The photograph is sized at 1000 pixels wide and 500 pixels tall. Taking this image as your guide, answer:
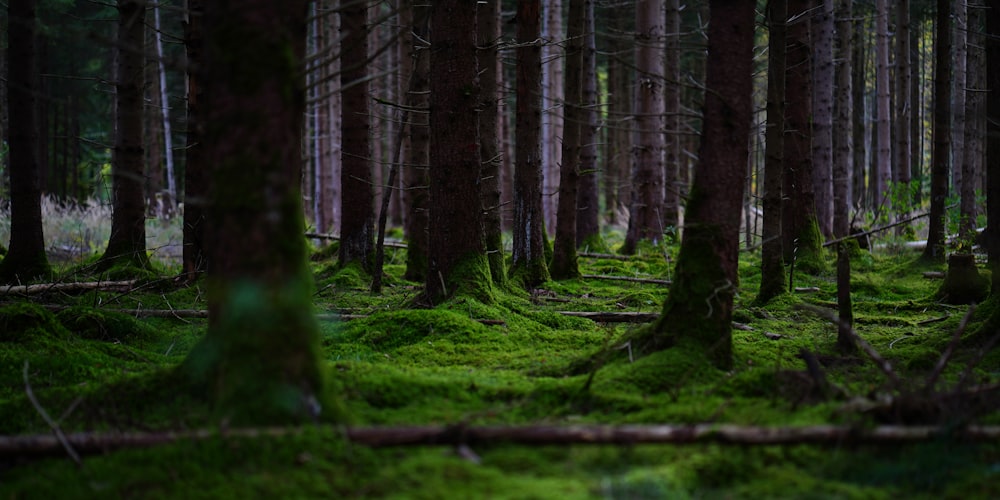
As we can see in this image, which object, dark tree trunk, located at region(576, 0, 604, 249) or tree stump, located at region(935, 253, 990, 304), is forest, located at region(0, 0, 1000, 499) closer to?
tree stump, located at region(935, 253, 990, 304)

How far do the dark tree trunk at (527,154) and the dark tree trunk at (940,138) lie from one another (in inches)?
198

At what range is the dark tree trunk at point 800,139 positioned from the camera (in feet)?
37.1

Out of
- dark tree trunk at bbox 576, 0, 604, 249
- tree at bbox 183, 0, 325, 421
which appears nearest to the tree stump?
dark tree trunk at bbox 576, 0, 604, 249

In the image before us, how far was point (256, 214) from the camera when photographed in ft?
11.7

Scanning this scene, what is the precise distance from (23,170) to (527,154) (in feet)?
21.6

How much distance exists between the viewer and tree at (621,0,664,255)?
15.5 m

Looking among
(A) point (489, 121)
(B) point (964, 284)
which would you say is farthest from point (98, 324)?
(B) point (964, 284)

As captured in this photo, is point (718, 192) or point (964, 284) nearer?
point (718, 192)

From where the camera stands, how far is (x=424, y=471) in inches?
131

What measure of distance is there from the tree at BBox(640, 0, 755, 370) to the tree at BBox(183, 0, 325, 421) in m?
2.63

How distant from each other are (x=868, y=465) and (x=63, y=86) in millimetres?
38030

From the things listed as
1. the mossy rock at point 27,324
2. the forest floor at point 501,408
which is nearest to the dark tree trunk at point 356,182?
the forest floor at point 501,408

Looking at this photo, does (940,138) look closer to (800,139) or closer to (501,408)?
(800,139)

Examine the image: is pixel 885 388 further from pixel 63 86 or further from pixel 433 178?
pixel 63 86
